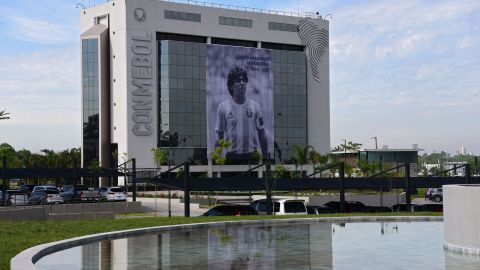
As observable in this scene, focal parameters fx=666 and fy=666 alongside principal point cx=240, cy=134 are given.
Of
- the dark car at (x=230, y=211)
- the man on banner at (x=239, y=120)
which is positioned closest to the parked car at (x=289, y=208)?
the dark car at (x=230, y=211)

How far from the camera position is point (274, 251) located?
1825 centimetres

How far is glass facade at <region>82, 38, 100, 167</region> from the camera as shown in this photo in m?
111

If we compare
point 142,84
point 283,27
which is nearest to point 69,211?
point 142,84

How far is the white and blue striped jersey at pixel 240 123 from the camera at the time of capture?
116 meters

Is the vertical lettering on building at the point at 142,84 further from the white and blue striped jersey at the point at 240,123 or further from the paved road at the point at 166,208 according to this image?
the paved road at the point at 166,208

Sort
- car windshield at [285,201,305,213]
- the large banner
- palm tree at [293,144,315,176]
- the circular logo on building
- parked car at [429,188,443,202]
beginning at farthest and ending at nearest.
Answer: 1. palm tree at [293,144,315,176]
2. the large banner
3. the circular logo on building
4. parked car at [429,188,443,202]
5. car windshield at [285,201,305,213]

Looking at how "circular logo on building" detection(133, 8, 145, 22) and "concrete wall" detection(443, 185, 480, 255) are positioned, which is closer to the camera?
"concrete wall" detection(443, 185, 480, 255)

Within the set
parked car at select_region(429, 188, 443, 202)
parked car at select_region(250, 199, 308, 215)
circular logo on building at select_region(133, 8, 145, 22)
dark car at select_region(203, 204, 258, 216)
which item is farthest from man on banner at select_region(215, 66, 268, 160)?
dark car at select_region(203, 204, 258, 216)

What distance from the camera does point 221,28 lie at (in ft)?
387

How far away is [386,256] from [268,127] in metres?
104

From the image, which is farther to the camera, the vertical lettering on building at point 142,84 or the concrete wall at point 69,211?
the vertical lettering on building at point 142,84

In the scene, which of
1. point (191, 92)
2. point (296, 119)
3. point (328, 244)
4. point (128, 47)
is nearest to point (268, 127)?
point (296, 119)

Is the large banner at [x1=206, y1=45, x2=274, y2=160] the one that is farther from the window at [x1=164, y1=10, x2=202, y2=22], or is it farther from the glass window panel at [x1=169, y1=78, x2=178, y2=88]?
the glass window panel at [x1=169, y1=78, x2=178, y2=88]

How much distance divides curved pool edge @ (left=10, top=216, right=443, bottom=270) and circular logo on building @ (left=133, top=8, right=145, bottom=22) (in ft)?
280
